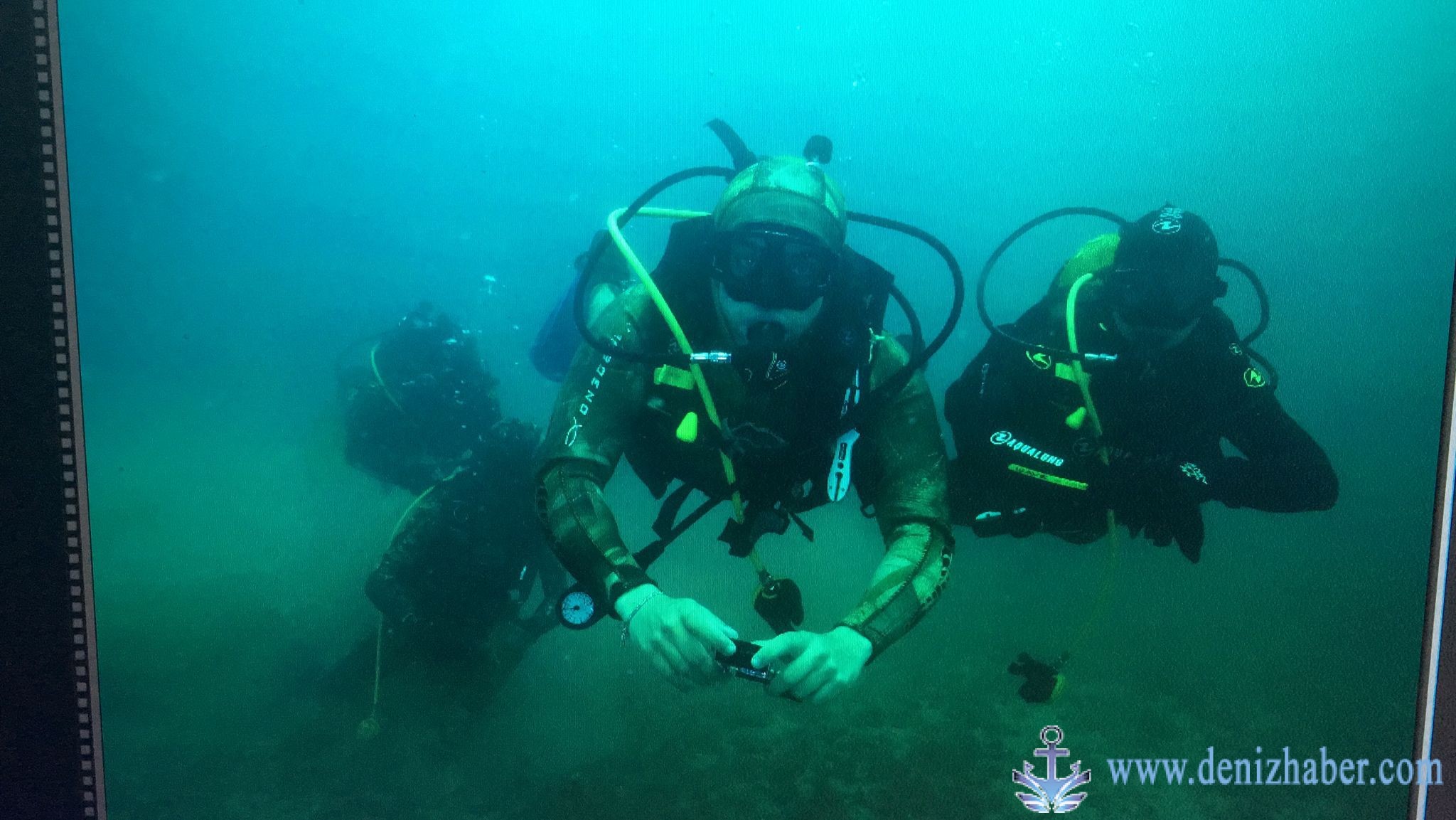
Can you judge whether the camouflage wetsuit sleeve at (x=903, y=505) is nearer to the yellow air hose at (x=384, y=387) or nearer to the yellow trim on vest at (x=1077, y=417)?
the yellow trim on vest at (x=1077, y=417)

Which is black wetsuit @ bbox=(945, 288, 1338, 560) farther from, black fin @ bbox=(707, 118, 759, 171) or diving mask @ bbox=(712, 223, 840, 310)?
black fin @ bbox=(707, 118, 759, 171)

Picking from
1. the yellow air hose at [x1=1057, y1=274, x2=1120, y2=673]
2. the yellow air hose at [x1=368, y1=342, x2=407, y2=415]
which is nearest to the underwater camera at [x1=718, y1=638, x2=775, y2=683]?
the yellow air hose at [x1=1057, y1=274, x2=1120, y2=673]

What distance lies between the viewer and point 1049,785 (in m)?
3.53

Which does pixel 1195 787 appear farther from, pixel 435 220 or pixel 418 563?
pixel 435 220

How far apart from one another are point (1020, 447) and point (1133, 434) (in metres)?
0.56

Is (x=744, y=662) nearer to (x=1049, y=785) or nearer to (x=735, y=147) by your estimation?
(x=735, y=147)

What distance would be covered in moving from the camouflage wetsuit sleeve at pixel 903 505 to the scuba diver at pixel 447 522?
235 centimetres

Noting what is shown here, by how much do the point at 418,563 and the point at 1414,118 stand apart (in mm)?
5952

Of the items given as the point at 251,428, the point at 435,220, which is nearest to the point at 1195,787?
the point at 251,428

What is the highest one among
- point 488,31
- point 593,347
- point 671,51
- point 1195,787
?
point 488,31

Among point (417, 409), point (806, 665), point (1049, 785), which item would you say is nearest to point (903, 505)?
point (806, 665)

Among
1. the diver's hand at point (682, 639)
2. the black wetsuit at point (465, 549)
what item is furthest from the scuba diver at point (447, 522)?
the diver's hand at point (682, 639)

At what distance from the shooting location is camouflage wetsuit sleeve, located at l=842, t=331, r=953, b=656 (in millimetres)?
2406

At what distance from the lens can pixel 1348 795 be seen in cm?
387
